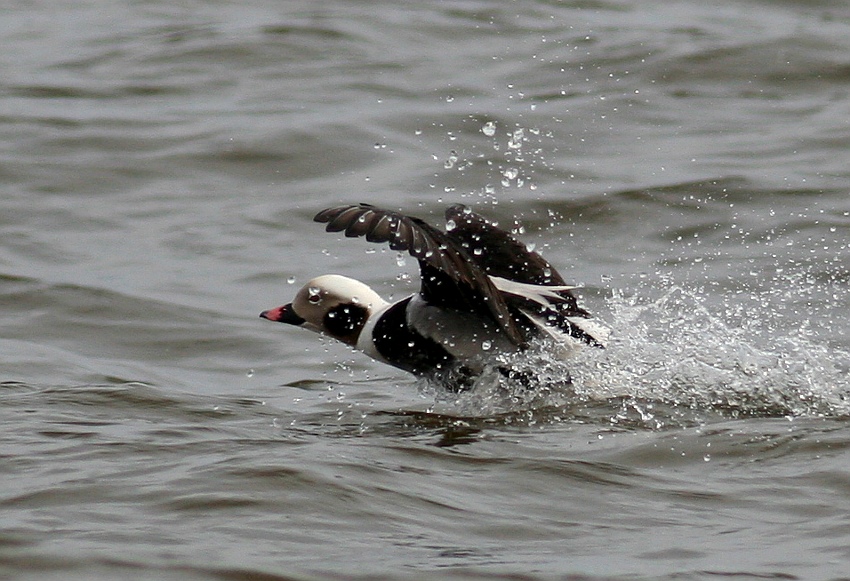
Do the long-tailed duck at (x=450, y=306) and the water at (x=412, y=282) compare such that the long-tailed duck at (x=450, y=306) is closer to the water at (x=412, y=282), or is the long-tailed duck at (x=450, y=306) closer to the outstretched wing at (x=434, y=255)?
the outstretched wing at (x=434, y=255)

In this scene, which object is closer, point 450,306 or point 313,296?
point 450,306

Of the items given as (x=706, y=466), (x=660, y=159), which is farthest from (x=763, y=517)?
(x=660, y=159)

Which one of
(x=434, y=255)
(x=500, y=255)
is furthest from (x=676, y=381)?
(x=434, y=255)

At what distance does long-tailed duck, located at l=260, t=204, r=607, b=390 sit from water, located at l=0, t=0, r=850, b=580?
14 centimetres

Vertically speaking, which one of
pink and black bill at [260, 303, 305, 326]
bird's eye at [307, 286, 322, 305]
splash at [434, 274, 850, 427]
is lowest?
splash at [434, 274, 850, 427]

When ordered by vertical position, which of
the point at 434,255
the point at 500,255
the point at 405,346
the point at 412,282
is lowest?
the point at 412,282

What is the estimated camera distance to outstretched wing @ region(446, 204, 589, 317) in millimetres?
6328

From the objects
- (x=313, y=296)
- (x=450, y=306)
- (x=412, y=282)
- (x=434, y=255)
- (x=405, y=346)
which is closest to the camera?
(x=434, y=255)

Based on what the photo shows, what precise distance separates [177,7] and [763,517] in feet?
40.9

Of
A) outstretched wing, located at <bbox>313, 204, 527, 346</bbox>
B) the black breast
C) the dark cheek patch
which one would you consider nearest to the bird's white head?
the dark cheek patch

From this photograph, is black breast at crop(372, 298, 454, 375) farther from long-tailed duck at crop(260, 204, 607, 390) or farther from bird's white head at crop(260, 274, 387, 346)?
bird's white head at crop(260, 274, 387, 346)

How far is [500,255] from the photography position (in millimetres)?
6379

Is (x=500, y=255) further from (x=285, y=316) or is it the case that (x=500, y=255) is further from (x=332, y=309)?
(x=285, y=316)

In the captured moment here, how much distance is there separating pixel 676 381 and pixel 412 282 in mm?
2450
